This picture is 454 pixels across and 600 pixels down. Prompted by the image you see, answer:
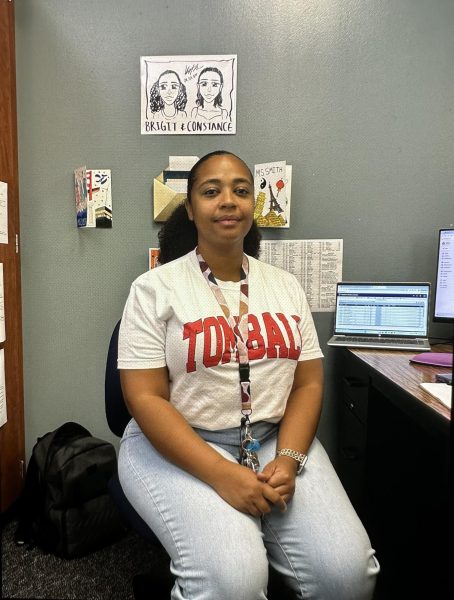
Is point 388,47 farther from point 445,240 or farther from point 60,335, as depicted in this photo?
point 60,335

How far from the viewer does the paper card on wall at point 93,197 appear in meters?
1.67

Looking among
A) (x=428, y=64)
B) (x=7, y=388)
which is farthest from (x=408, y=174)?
(x=7, y=388)

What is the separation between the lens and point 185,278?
1099 millimetres

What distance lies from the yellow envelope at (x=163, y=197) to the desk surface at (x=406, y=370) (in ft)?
2.86

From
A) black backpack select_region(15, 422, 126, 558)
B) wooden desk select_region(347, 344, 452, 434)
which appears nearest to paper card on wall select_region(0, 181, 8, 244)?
black backpack select_region(15, 422, 126, 558)

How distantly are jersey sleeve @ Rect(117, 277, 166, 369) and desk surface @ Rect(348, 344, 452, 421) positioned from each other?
60 cm

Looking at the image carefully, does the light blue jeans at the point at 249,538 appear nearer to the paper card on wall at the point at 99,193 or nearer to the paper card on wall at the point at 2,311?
the paper card on wall at the point at 2,311

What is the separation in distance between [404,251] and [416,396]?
90cm

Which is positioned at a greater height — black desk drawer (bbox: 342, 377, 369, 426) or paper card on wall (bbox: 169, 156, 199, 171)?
paper card on wall (bbox: 169, 156, 199, 171)

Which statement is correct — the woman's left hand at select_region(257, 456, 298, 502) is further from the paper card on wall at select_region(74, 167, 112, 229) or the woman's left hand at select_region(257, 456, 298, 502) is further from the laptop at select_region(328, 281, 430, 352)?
the paper card on wall at select_region(74, 167, 112, 229)

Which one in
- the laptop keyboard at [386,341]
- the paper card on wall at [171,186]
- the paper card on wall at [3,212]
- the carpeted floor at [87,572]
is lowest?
the carpeted floor at [87,572]

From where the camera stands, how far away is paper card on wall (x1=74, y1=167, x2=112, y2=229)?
167 centimetres

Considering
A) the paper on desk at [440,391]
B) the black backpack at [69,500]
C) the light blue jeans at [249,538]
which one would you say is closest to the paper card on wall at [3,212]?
the black backpack at [69,500]

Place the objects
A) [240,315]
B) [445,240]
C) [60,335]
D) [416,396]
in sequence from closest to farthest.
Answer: [416,396], [240,315], [445,240], [60,335]
